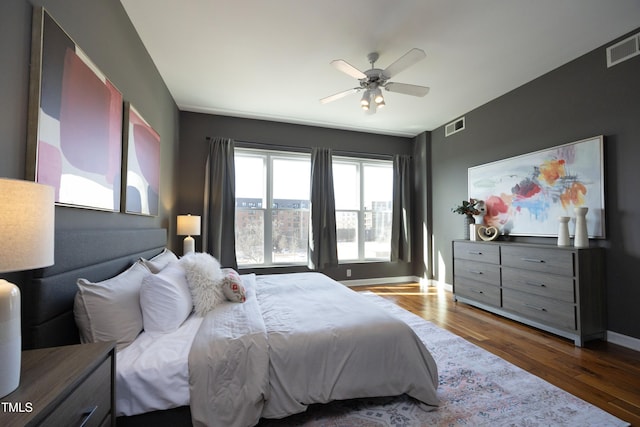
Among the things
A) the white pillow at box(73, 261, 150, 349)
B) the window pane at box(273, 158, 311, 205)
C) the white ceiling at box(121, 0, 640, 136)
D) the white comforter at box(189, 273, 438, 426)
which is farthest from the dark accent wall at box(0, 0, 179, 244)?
the window pane at box(273, 158, 311, 205)

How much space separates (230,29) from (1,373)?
104 inches

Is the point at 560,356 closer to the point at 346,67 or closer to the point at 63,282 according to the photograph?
the point at 346,67

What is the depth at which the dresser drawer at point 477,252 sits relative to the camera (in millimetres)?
3361

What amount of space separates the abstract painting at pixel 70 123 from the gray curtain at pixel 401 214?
4.22 metres

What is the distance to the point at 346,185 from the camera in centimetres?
498

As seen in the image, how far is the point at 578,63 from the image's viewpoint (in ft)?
9.42

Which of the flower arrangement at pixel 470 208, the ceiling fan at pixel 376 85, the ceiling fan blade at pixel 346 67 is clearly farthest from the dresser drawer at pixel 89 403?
the flower arrangement at pixel 470 208

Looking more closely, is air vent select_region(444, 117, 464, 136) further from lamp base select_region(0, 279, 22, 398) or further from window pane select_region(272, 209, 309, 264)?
Result: lamp base select_region(0, 279, 22, 398)

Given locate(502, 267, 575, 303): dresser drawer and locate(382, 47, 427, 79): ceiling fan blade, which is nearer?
locate(382, 47, 427, 79): ceiling fan blade

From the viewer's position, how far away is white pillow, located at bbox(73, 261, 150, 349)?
1338 mm

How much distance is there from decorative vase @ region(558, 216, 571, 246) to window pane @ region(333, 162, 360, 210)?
2848mm

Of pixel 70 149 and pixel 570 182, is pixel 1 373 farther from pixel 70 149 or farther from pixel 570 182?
pixel 570 182

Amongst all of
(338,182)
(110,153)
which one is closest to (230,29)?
(110,153)

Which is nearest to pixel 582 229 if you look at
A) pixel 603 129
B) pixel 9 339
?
pixel 603 129
